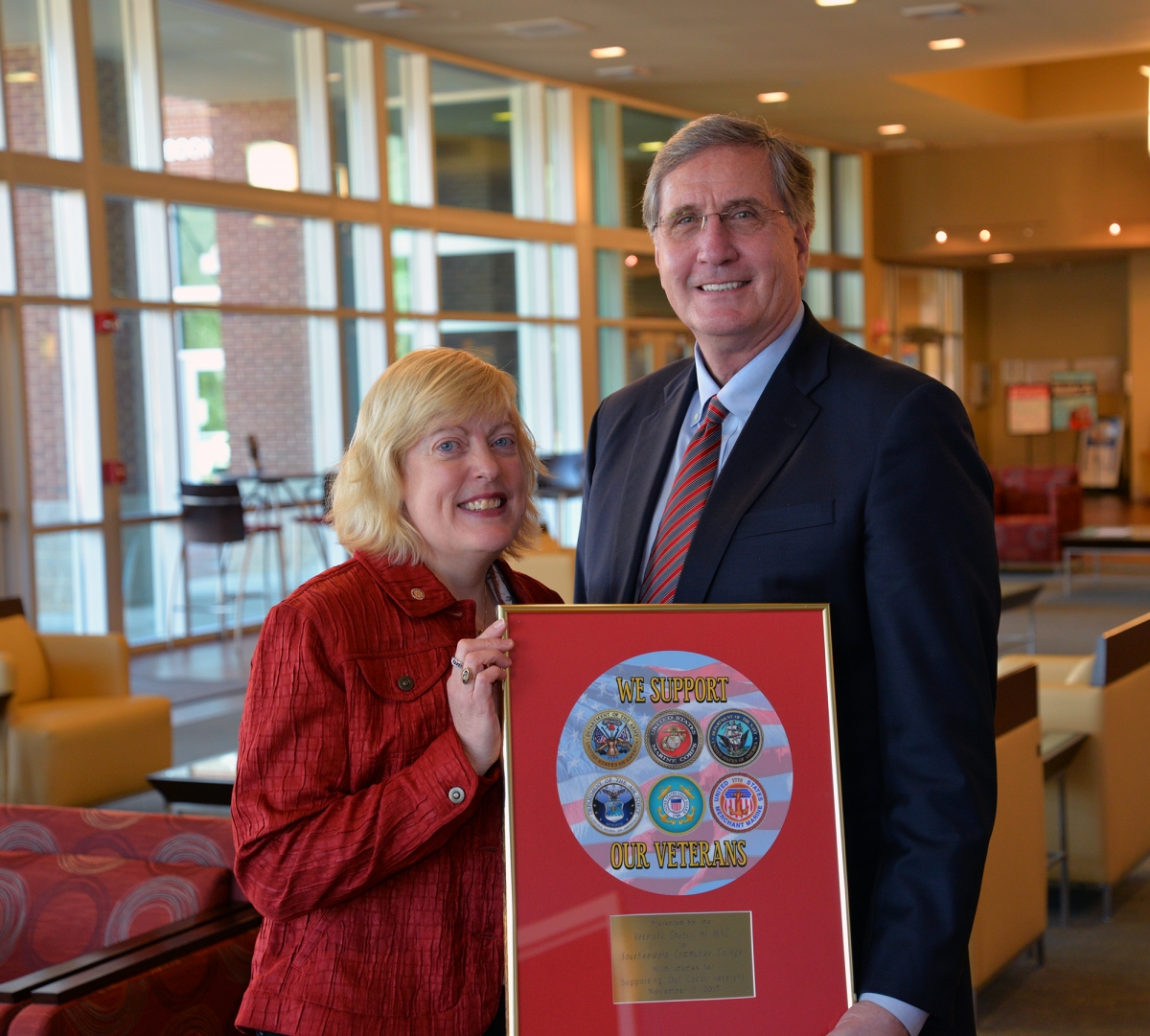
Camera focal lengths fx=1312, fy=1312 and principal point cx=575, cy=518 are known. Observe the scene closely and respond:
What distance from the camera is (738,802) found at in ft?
5.17

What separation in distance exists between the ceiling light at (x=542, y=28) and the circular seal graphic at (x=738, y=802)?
10.3 metres

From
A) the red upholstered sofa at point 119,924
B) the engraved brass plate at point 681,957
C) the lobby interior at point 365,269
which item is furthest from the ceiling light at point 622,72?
the engraved brass plate at point 681,957

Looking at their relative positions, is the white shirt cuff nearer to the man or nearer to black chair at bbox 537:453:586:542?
the man

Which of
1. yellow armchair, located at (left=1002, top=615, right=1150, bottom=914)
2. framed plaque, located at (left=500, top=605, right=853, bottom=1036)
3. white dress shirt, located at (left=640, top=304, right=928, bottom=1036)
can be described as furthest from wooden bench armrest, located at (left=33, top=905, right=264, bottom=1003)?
yellow armchair, located at (left=1002, top=615, right=1150, bottom=914)

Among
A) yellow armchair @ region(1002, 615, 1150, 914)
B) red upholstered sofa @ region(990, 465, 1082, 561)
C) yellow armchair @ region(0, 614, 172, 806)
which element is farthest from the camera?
red upholstered sofa @ region(990, 465, 1082, 561)

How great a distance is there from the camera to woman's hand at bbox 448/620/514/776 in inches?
62.7

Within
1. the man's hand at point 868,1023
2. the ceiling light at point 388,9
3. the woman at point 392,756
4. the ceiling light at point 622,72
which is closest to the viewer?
the man's hand at point 868,1023

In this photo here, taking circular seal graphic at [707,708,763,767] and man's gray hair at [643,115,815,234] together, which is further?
man's gray hair at [643,115,815,234]

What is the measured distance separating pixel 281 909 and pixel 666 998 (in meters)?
0.51

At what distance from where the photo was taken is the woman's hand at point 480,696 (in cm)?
159

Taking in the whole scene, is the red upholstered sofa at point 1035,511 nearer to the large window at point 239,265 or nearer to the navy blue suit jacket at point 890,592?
the large window at point 239,265

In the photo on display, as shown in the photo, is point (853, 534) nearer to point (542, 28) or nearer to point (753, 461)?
point (753, 461)

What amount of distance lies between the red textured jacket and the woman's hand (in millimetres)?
27

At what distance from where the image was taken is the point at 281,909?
5.51ft
